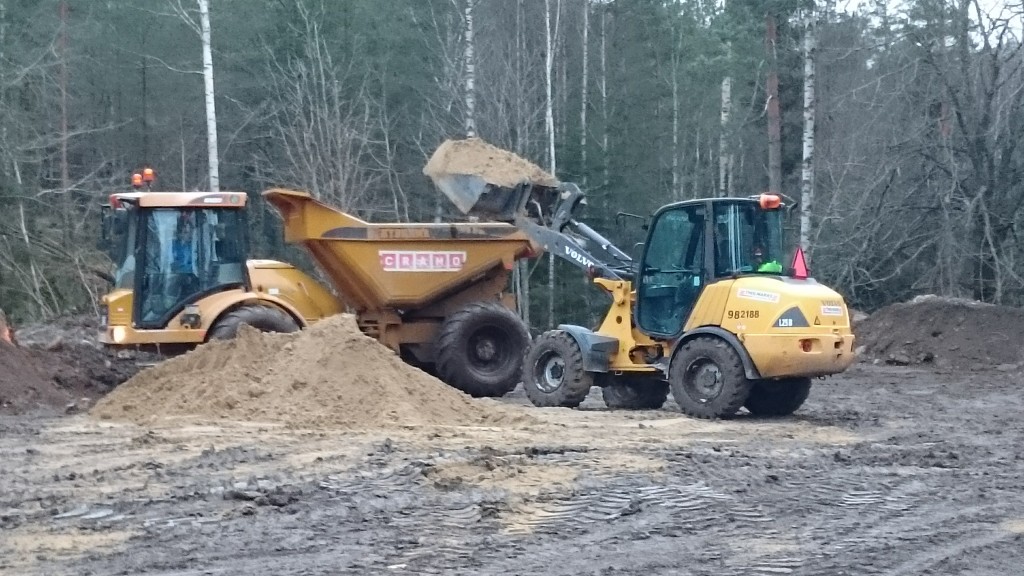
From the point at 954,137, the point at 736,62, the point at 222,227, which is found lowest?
the point at 222,227

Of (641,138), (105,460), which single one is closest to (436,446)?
(105,460)

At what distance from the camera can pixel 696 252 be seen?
12.8 m

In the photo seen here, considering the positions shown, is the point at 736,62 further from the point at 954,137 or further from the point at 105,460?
the point at 105,460

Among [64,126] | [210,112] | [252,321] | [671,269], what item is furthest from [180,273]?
[64,126]

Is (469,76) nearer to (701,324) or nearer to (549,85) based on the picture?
(549,85)

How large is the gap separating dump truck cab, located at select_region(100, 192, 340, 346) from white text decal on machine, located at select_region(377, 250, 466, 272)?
1414 mm

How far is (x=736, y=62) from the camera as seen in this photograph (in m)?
35.7

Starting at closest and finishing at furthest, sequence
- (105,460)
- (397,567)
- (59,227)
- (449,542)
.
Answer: (397,567)
(449,542)
(105,460)
(59,227)

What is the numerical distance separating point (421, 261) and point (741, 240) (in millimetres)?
4364

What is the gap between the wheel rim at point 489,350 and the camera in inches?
617

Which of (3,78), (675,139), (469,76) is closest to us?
(3,78)

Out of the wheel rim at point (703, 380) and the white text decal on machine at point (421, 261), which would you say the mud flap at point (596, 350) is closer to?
the wheel rim at point (703, 380)

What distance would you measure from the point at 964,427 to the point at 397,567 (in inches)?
298

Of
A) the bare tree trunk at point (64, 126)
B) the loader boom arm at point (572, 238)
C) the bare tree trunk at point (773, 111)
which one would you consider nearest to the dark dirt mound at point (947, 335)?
the bare tree trunk at point (773, 111)
